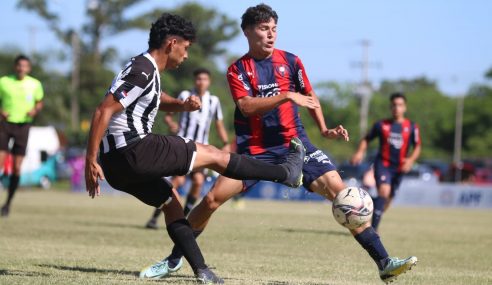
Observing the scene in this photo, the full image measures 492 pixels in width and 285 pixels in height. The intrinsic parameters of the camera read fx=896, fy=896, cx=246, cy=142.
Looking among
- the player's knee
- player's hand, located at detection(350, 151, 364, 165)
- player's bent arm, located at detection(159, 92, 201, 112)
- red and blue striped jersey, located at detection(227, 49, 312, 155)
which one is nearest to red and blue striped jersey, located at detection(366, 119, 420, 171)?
player's hand, located at detection(350, 151, 364, 165)

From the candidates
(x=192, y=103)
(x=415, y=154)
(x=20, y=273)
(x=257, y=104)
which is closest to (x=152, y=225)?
(x=415, y=154)

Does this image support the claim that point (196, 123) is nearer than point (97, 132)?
No

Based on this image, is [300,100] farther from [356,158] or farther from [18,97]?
[18,97]

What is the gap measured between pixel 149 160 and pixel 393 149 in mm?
8267

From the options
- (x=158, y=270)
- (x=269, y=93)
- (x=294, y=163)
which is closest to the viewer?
(x=294, y=163)

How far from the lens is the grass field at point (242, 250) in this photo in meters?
8.24

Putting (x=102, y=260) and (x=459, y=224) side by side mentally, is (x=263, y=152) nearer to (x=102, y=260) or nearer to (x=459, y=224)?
(x=102, y=260)

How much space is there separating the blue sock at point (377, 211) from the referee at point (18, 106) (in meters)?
5.76

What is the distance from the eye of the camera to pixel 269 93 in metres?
8.29

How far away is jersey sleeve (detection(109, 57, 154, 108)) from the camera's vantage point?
6887mm

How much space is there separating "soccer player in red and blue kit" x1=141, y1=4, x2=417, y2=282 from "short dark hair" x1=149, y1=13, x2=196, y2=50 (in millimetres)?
1014

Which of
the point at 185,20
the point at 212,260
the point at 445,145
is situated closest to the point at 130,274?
the point at 212,260

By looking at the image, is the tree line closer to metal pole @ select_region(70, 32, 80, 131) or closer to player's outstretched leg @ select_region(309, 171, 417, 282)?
metal pole @ select_region(70, 32, 80, 131)

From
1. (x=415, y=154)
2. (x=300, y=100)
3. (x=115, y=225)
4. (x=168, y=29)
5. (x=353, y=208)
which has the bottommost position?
(x=115, y=225)
